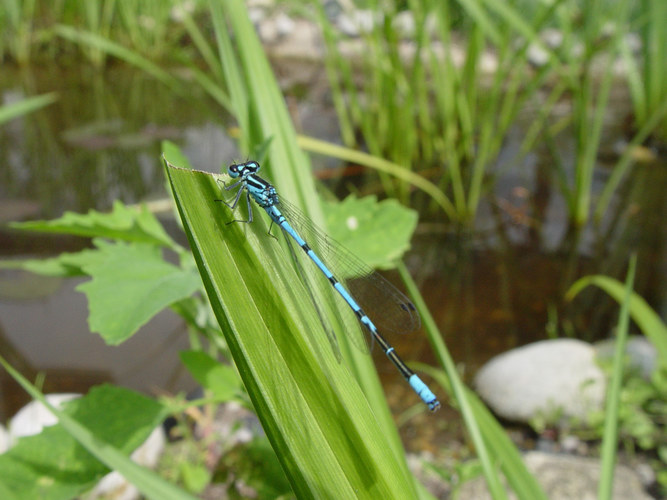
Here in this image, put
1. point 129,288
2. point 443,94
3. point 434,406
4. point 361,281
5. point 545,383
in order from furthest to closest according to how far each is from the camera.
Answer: point 443,94 < point 545,383 < point 361,281 < point 129,288 < point 434,406

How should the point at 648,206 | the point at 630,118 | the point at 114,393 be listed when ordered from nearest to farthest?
the point at 114,393
the point at 648,206
the point at 630,118

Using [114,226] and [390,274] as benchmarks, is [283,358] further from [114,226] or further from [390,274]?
[390,274]

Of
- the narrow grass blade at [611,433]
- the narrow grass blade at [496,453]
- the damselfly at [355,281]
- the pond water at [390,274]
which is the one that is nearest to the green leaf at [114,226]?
the damselfly at [355,281]

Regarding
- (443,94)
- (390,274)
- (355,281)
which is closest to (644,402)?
(390,274)

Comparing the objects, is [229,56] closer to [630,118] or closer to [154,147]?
[154,147]

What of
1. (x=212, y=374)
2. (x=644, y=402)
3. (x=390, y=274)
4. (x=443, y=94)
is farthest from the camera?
(x=443, y=94)

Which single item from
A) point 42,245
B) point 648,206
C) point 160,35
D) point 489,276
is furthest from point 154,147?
point 648,206
